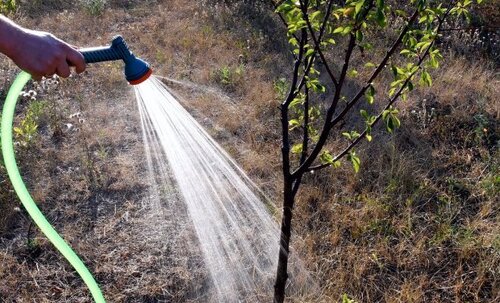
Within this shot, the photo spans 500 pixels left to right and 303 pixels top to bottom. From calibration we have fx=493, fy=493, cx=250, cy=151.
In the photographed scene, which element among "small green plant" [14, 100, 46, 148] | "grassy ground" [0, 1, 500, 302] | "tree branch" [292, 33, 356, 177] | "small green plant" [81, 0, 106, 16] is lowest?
"grassy ground" [0, 1, 500, 302]

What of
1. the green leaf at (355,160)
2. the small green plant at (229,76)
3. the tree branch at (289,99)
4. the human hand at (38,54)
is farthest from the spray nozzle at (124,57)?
the small green plant at (229,76)

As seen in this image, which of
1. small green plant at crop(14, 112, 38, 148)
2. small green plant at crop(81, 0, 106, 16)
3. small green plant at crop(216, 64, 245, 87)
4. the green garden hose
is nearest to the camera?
the green garden hose

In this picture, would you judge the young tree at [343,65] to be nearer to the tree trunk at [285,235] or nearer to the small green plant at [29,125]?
the tree trunk at [285,235]

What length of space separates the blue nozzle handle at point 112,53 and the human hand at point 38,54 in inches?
6.4

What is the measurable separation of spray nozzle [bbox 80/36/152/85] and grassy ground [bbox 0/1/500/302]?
113 cm

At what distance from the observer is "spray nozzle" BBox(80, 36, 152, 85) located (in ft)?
5.73

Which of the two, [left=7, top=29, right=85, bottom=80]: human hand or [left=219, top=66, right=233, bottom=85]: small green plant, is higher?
[left=7, top=29, right=85, bottom=80]: human hand

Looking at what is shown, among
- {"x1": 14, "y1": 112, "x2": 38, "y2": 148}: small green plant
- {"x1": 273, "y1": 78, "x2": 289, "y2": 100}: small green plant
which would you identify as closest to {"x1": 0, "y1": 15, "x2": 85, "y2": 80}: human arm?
{"x1": 14, "y1": 112, "x2": 38, "y2": 148}: small green plant

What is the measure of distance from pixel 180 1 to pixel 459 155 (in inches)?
142

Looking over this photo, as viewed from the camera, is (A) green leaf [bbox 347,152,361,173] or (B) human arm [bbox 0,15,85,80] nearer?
(B) human arm [bbox 0,15,85,80]

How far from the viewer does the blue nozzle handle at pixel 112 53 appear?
5.73ft

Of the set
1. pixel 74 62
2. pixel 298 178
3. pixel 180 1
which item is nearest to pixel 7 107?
pixel 74 62

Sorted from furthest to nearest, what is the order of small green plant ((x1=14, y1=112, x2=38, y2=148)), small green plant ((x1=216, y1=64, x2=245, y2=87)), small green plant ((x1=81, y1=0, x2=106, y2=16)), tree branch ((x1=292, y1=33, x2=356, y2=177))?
small green plant ((x1=81, y1=0, x2=106, y2=16)) < small green plant ((x1=216, y1=64, x2=245, y2=87)) < small green plant ((x1=14, y1=112, x2=38, y2=148)) < tree branch ((x1=292, y1=33, x2=356, y2=177))

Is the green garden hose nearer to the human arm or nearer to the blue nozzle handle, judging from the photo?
the blue nozzle handle
